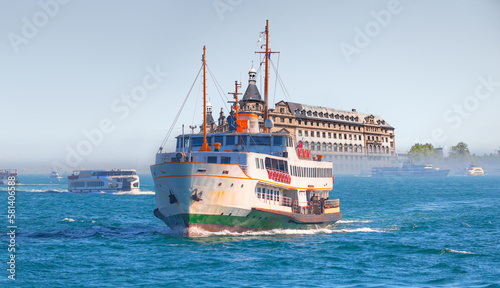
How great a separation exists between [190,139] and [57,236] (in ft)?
39.8

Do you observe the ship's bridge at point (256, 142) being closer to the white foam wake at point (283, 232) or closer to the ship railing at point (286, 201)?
the ship railing at point (286, 201)

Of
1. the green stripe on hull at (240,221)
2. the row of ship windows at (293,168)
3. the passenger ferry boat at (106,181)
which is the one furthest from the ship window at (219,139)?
A: the passenger ferry boat at (106,181)

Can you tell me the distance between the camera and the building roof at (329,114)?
161m

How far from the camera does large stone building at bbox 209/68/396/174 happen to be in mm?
157000

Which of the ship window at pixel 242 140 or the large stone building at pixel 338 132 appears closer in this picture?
the ship window at pixel 242 140

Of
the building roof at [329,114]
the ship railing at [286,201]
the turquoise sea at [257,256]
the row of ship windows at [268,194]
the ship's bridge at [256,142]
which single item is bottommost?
the turquoise sea at [257,256]

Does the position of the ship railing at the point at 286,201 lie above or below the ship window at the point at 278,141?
below

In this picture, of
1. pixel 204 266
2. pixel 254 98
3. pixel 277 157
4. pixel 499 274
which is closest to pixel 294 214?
pixel 277 157

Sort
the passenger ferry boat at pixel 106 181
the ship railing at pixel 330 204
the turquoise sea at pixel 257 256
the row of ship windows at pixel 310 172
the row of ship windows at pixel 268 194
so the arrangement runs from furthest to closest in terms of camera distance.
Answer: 1. the passenger ferry boat at pixel 106 181
2. the ship railing at pixel 330 204
3. the row of ship windows at pixel 310 172
4. the row of ship windows at pixel 268 194
5. the turquoise sea at pixel 257 256

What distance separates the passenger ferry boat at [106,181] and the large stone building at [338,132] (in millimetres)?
53990

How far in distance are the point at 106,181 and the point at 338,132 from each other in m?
95.2

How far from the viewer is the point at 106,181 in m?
106

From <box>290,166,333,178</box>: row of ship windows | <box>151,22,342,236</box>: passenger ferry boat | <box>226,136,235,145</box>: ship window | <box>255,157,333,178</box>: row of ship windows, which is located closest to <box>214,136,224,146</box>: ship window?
<box>151,22,342,236</box>: passenger ferry boat

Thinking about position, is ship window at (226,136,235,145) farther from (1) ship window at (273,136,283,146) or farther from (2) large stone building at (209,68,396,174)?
(2) large stone building at (209,68,396,174)
